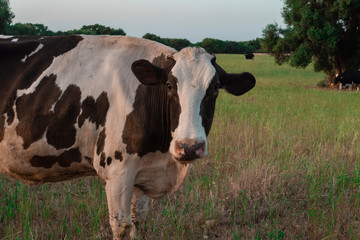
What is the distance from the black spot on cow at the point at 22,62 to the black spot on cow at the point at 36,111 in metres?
0.11

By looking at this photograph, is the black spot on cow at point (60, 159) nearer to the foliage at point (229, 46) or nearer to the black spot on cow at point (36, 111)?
the black spot on cow at point (36, 111)

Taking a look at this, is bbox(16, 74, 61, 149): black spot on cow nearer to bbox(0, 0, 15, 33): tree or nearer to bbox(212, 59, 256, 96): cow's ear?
bbox(212, 59, 256, 96): cow's ear

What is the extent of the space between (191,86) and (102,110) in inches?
38.5

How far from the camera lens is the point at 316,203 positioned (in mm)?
4773

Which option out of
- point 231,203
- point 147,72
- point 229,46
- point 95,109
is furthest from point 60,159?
point 229,46

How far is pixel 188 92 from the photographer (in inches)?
115

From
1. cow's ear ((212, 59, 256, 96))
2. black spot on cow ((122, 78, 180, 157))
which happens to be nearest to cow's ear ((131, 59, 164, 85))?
black spot on cow ((122, 78, 180, 157))

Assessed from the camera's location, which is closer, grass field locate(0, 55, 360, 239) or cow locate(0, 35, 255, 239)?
cow locate(0, 35, 255, 239)

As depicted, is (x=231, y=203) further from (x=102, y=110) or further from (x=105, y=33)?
(x=105, y=33)

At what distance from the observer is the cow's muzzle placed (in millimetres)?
2695

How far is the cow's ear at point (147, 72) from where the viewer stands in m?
3.14

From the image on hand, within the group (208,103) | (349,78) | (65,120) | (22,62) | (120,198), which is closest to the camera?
(208,103)

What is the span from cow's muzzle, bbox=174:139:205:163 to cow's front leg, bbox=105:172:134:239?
0.80 meters

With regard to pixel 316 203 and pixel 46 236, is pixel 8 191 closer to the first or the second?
pixel 46 236
